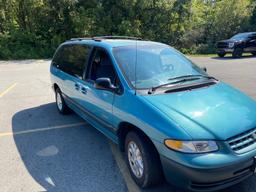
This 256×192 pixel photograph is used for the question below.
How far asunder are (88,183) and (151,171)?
2.99 ft

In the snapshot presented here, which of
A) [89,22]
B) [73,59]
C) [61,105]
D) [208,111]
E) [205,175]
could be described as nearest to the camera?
[205,175]

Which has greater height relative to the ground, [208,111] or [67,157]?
[208,111]

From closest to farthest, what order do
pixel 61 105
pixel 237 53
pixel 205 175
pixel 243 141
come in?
pixel 205 175, pixel 243 141, pixel 61 105, pixel 237 53

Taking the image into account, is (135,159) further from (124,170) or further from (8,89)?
(8,89)

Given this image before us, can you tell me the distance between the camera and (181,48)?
83.7 ft

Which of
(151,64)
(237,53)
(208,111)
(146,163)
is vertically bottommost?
(237,53)

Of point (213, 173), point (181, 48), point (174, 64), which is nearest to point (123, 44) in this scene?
point (174, 64)

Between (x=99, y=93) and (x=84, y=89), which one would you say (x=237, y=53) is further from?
(x=99, y=93)

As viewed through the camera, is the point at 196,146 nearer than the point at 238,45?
Yes

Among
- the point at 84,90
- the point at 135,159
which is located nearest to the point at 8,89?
the point at 84,90

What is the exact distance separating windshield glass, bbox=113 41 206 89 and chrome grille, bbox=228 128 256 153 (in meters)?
1.24

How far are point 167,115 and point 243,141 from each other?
841mm

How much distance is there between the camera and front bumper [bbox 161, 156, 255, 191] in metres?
2.83

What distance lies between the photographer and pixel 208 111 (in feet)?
10.7
